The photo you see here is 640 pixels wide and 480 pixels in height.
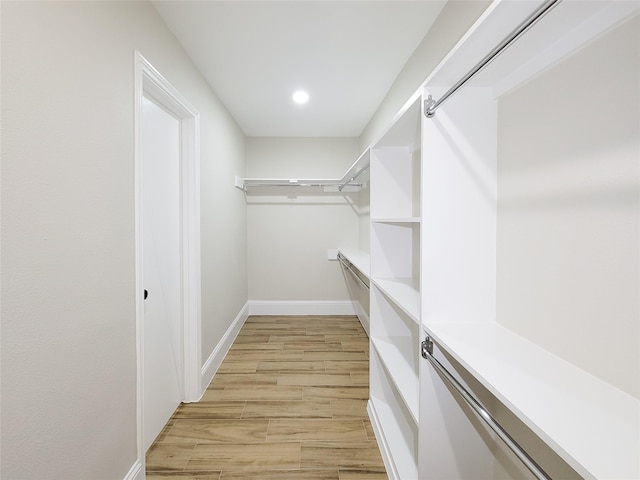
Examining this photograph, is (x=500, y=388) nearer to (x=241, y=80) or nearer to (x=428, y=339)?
(x=428, y=339)

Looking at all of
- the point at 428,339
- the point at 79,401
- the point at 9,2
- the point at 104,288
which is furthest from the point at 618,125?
the point at 79,401

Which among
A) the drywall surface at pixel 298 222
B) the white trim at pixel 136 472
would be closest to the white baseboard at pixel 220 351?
the drywall surface at pixel 298 222

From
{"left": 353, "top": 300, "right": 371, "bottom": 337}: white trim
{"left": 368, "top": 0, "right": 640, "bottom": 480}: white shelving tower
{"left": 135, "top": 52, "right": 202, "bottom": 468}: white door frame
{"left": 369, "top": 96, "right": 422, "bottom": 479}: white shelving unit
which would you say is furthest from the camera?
{"left": 353, "top": 300, "right": 371, "bottom": 337}: white trim

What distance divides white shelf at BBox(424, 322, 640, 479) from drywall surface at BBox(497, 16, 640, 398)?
0.06 metres

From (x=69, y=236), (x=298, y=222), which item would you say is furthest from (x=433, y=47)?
(x=298, y=222)

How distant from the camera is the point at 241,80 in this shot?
2.39m

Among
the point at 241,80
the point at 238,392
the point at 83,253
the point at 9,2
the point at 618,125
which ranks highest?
the point at 241,80

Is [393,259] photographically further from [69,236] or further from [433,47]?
[69,236]

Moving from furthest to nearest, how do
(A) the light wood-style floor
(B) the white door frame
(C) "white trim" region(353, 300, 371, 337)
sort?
(C) "white trim" region(353, 300, 371, 337), (B) the white door frame, (A) the light wood-style floor

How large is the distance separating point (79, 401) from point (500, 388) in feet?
4.48

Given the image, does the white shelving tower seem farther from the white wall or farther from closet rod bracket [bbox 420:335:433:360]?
the white wall

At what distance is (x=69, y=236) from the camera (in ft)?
3.32

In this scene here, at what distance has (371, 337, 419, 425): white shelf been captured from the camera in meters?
1.27

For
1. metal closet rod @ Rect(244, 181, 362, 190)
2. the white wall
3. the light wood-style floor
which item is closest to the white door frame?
the light wood-style floor
